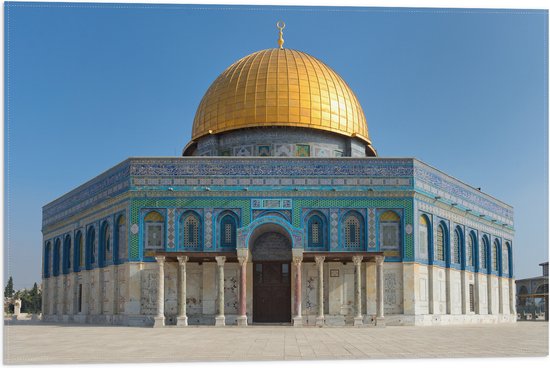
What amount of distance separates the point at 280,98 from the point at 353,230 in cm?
707

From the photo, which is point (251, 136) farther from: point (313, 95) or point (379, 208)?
point (379, 208)

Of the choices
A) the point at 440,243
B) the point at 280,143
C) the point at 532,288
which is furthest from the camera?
the point at 532,288

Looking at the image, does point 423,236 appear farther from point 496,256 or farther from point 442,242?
point 496,256

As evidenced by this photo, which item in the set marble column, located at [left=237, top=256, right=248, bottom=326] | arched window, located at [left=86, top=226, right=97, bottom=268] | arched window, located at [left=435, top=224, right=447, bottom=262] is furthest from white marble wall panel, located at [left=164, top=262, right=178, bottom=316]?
arched window, located at [left=435, top=224, right=447, bottom=262]

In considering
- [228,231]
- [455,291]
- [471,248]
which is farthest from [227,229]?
[471,248]

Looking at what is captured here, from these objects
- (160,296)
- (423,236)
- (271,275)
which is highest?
(423,236)

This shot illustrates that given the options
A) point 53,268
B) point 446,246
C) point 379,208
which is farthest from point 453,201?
point 53,268

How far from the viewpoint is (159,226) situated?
28.8 m

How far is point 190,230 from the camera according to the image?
94.1ft

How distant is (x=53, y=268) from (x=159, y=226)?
11678mm

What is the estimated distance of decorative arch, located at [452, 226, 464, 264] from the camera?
1277 inches

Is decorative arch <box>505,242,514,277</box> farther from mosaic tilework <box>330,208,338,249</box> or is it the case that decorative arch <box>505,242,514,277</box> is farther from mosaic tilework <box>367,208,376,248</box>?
mosaic tilework <box>330,208,338,249</box>

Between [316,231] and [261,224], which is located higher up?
[261,224]

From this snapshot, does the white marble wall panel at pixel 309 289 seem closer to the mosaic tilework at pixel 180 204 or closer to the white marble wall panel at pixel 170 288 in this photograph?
the mosaic tilework at pixel 180 204
